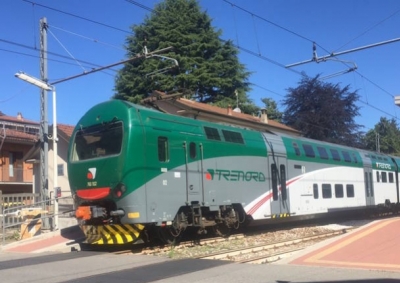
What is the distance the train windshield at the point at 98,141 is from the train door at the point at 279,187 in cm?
712

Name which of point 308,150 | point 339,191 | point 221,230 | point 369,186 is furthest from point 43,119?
point 369,186

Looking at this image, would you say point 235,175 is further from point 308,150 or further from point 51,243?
point 51,243

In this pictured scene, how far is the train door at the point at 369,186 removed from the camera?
25547 millimetres

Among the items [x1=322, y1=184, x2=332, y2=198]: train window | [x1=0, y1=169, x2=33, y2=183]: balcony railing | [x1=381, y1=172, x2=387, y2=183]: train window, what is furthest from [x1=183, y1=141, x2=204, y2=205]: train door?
[x1=0, y1=169, x2=33, y2=183]: balcony railing

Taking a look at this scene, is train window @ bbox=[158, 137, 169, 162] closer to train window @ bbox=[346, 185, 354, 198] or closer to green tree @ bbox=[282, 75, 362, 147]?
train window @ bbox=[346, 185, 354, 198]

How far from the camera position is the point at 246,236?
17.0m

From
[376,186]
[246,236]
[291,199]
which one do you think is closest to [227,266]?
[246,236]

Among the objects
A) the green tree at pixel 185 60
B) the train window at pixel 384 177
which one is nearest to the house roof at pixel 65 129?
the green tree at pixel 185 60

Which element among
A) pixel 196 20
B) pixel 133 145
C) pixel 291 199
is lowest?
pixel 291 199

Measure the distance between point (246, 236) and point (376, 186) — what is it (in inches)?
505

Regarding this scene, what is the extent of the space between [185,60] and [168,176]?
28.1 metres

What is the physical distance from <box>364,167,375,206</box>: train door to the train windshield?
16494 mm

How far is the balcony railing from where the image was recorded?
34344 millimetres

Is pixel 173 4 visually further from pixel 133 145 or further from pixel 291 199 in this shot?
pixel 133 145
